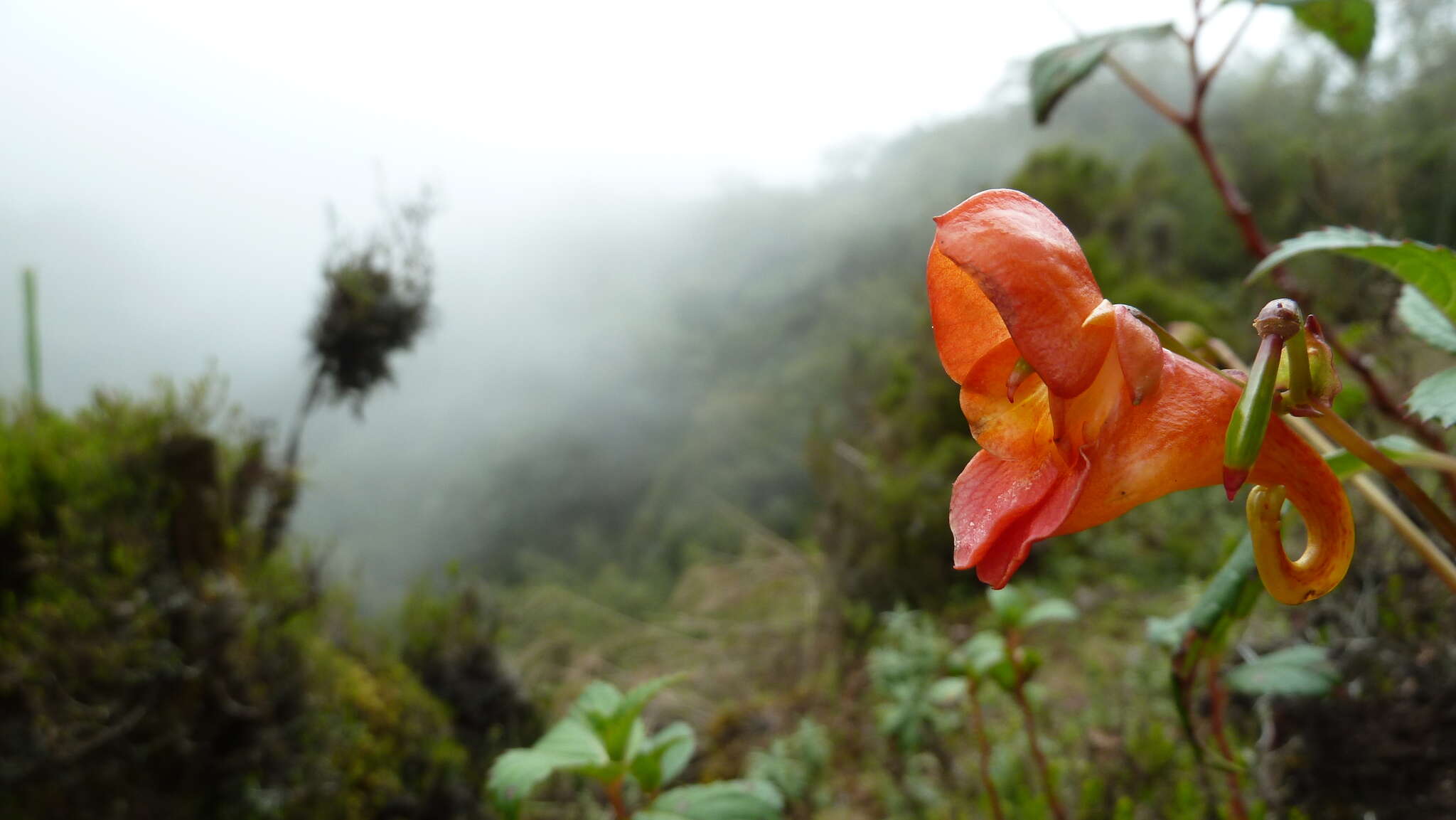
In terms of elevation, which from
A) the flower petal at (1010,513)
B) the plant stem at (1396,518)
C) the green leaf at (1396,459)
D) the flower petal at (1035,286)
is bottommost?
the plant stem at (1396,518)

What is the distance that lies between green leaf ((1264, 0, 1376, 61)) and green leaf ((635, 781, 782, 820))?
54 centimetres

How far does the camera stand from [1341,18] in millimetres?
447

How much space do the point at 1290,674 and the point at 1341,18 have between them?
1.25 ft

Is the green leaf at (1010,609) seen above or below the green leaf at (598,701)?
below

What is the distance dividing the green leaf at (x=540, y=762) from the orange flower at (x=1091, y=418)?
33 centimetres

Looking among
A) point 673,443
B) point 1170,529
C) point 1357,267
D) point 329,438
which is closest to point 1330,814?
point 1357,267

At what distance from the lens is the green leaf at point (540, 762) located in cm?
41

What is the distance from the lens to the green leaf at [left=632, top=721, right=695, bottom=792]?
0.43 metres

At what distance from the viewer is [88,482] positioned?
988mm

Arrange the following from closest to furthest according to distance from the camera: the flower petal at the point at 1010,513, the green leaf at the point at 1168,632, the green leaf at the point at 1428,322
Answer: the flower petal at the point at 1010,513 → the green leaf at the point at 1428,322 → the green leaf at the point at 1168,632

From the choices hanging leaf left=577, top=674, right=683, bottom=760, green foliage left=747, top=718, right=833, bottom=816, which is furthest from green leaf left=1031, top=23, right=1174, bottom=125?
green foliage left=747, top=718, right=833, bottom=816

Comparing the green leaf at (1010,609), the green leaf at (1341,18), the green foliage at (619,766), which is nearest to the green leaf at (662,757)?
the green foliage at (619,766)

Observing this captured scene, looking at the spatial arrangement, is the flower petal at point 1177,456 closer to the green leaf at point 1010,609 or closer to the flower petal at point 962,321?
the flower petal at point 962,321

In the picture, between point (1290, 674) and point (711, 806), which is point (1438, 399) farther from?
point (711, 806)
